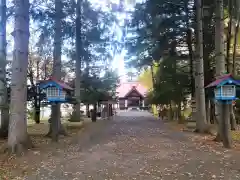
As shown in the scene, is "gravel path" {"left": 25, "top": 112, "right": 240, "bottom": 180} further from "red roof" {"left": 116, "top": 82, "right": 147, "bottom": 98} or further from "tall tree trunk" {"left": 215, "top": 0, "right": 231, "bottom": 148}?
"red roof" {"left": 116, "top": 82, "right": 147, "bottom": 98}

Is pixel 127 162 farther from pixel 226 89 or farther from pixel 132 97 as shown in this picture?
pixel 132 97

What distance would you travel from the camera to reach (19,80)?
27.0 feet

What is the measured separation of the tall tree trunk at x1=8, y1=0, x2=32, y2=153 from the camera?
8086 mm

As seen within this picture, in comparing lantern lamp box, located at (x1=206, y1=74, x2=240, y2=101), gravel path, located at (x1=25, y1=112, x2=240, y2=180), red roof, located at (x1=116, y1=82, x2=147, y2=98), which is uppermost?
red roof, located at (x1=116, y1=82, x2=147, y2=98)

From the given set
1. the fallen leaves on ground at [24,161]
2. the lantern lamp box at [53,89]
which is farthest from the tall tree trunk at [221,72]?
the lantern lamp box at [53,89]

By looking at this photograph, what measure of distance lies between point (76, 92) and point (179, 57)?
597cm

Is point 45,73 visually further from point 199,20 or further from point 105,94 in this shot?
point 199,20

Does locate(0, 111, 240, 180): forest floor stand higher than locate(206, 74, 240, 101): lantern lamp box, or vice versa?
locate(206, 74, 240, 101): lantern lamp box

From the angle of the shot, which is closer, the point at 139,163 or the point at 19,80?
the point at 139,163

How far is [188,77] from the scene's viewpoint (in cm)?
1741

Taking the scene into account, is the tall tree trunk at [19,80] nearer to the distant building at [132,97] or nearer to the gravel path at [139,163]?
the gravel path at [139,163]

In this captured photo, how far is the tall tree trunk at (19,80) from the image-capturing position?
8.09 meters

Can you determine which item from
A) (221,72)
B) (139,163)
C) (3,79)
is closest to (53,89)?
(3,79)

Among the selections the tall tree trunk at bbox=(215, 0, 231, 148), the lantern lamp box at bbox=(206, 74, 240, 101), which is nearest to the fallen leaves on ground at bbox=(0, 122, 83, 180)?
the tall tree trunk at bbox=(215, 0, 231, 148)
